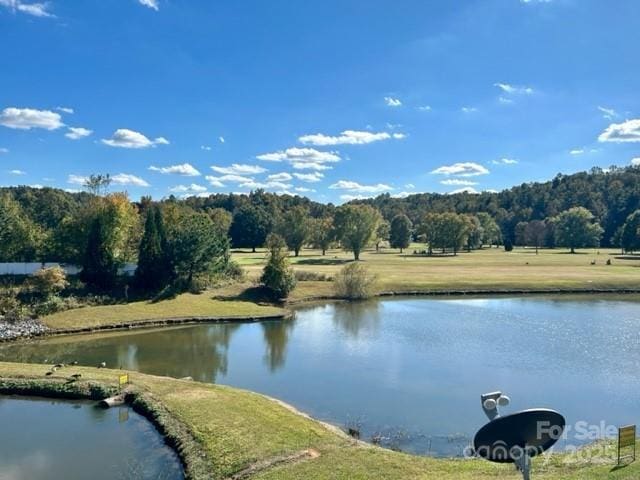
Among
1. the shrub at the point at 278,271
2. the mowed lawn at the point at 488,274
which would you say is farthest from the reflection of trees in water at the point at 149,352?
the mowed lawn at the point at 488,274

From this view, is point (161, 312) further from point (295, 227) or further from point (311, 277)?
point (295, 227)

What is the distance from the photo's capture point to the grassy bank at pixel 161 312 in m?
39.7

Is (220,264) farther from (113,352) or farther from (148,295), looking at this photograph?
(113,352)

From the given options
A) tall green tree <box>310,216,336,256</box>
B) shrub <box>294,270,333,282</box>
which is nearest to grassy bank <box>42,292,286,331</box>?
shrub <box>294,270,333,282</box>

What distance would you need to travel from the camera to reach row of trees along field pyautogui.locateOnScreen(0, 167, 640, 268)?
1999 inches

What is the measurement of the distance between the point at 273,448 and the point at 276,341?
20.9m

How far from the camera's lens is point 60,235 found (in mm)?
51219

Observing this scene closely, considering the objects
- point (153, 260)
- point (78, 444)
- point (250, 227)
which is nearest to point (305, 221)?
point (250, 227)

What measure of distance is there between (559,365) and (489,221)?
102m

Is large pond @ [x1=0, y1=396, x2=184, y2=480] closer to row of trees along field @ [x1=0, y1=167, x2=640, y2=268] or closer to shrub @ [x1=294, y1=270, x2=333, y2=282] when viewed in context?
row of trees along field @ [x1=0, y1=167, x2=640, y2=268]

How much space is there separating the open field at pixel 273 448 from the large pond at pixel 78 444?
874 mm

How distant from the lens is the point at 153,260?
4916cm

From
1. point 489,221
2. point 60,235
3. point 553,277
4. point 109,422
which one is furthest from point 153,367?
point 489,221

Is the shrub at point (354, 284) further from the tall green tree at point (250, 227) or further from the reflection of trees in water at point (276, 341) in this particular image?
the tall green tree at point (250, 227)
